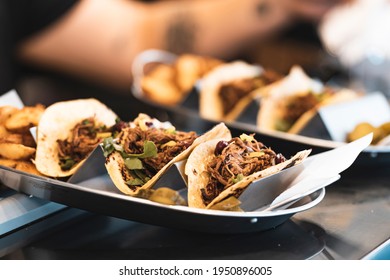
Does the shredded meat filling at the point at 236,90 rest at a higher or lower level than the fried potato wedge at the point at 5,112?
lower

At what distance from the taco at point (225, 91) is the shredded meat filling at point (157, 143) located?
120 centimetres

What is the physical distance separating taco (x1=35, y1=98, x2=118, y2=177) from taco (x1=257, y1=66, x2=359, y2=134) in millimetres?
954

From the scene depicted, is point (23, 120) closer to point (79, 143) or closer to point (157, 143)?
point (79, 143)

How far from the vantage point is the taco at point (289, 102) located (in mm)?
3004

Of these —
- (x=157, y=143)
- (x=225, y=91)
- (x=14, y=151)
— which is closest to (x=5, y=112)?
(x=14, y=151)

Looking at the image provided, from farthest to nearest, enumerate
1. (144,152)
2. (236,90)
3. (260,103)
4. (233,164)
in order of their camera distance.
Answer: (236,90)
(260,103)
(144,152)
(233,164)

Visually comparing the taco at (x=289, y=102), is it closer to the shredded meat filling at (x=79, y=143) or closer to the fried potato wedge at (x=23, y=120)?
the shredded meat filling at (x=79, y=143)

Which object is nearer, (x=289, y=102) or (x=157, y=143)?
(x=157, y=143)

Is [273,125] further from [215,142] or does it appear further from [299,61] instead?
[299,61]

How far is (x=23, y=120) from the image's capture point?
2203 mm

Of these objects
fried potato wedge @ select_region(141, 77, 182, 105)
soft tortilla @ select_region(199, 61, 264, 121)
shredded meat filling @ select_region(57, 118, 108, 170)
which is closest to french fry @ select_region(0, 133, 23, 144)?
shredded meat filling @ select_region(57, 118, 108, 170)

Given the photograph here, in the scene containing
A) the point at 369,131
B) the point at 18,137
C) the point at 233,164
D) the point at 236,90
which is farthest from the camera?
the point at 236,90

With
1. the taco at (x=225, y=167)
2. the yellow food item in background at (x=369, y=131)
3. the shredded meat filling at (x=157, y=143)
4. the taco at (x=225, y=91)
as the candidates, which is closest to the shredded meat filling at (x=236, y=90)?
the taco at (x=225, y=91)

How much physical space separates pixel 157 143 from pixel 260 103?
3.78ft
